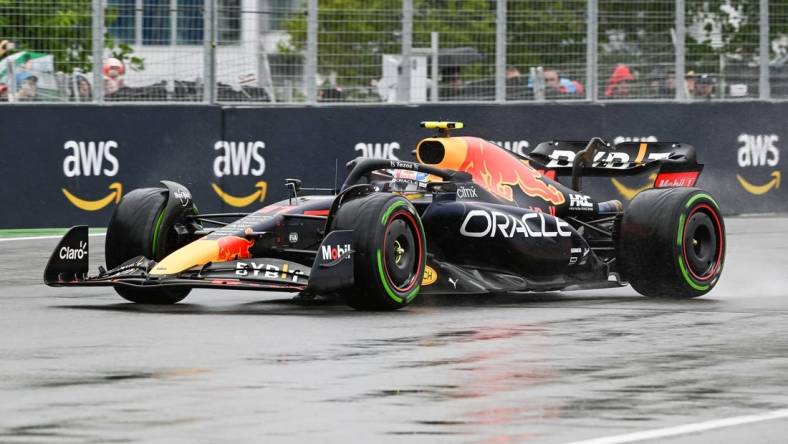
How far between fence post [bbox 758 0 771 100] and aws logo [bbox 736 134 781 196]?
1.85 ft

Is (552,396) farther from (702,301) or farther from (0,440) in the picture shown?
(702,301)

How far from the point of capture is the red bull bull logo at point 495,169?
35.7 ft

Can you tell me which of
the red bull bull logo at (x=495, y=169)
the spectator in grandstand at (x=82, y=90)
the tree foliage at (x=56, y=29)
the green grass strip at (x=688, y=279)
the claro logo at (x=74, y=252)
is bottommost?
the green grass strip at (x=688, y=279)

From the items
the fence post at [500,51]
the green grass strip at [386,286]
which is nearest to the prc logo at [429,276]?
the green grass strip at [386,286]

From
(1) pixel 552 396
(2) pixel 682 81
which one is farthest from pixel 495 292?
(2) pixel 682 81

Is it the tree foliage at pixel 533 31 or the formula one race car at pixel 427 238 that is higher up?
the tree foliage at pixel 533 31

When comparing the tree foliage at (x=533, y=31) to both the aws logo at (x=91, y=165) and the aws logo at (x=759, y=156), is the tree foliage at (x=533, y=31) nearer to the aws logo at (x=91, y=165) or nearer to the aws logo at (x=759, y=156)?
the aws logo at (x=759, y=156)

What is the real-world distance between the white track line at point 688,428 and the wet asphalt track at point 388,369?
0.06 m

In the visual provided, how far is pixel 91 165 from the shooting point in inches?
661

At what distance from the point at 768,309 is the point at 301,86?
882cm

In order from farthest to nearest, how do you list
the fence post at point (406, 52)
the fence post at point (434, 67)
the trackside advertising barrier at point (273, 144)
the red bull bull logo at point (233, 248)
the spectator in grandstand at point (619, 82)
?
the spectator in grandstand at point (619, 82) → the fence post at point (434, 67) → the fence post at point (406, 52) → the trackside advertising barrier at point (273, 144) → the red bull bull logo at point (233, 248)

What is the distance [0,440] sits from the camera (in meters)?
5.42

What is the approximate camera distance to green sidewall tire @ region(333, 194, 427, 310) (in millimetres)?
9211

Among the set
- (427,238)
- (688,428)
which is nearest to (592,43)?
(427,238)
